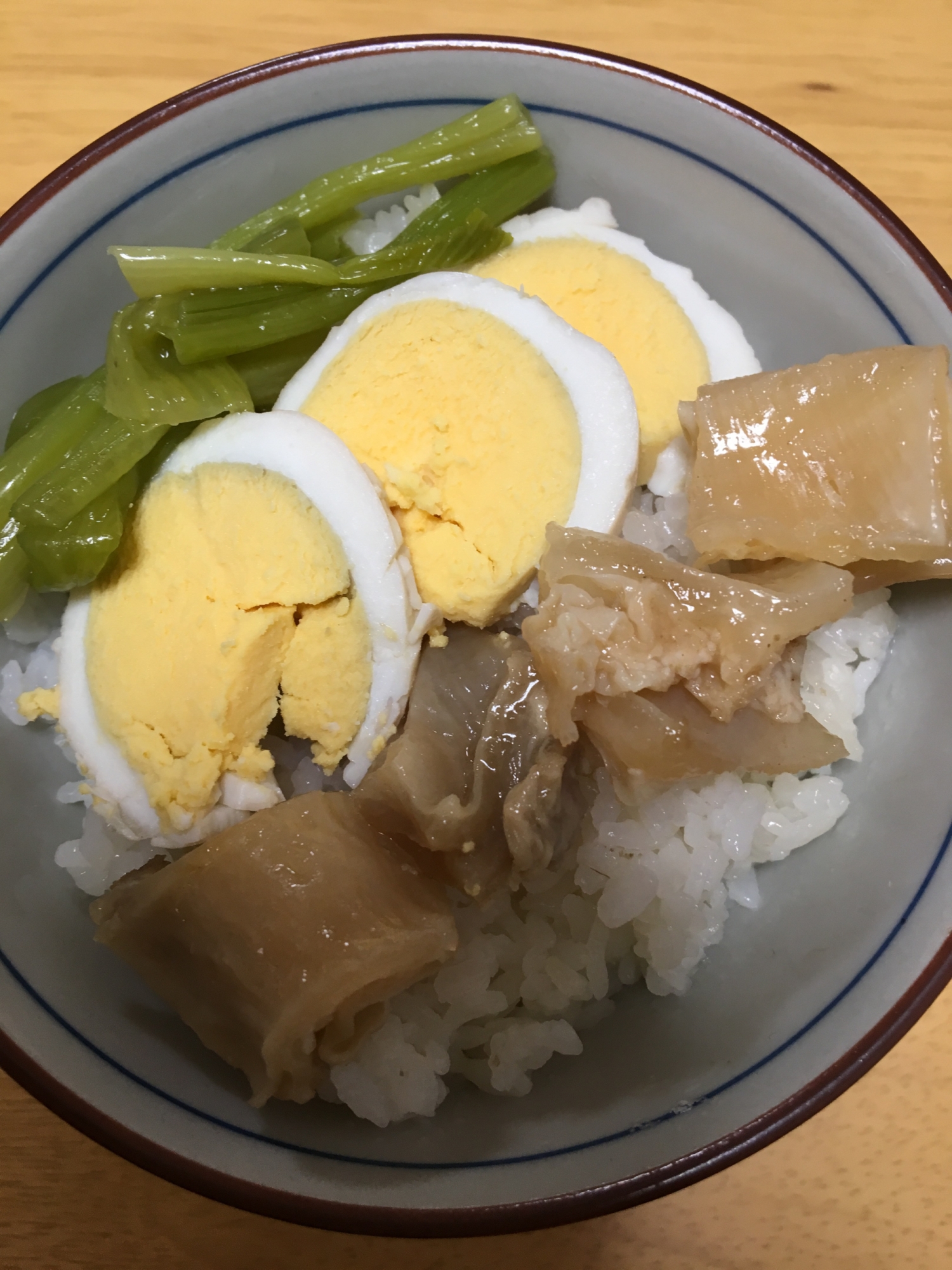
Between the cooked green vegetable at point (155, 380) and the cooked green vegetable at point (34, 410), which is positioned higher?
the cooked green vegetable at point (155, 380)

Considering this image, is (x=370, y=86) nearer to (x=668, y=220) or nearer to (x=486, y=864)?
(x=668, y=220)

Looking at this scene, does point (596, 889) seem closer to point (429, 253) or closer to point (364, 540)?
point (364, 540)

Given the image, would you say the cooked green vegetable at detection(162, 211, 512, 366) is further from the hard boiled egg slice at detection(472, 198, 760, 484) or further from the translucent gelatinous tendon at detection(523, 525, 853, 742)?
the translucent gelatinous tendon at detection(523, 525, 853, 742)

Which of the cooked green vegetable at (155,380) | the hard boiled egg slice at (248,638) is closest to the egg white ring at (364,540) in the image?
the hard boiled egg slice at (248,638)

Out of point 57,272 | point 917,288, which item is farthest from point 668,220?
point 57,272

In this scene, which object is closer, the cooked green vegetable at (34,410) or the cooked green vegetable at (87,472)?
the cooked green vegetable at (87,472)

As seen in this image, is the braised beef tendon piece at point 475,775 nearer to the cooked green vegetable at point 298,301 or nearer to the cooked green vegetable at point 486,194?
the cooked green vegetable at point 298,301
